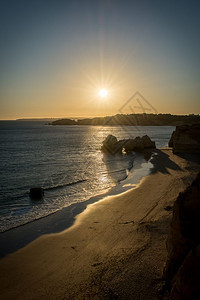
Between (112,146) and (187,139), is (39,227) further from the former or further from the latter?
(112,146)

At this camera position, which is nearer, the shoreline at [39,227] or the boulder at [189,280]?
the boulder at [189,280]

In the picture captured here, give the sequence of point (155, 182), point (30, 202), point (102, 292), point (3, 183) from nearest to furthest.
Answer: point (102, 292), point (30, 202), point (155, 182), point (3, 183)

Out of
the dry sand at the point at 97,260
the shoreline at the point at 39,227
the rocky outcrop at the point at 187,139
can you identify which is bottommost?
the shoreline at the point at 39,227

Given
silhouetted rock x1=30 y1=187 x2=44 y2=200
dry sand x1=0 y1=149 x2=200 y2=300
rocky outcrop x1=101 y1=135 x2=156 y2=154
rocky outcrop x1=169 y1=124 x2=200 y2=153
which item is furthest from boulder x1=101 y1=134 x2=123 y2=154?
dry sand x1=0 y1=149 x2=200 y2=300

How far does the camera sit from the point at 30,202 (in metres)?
15.4

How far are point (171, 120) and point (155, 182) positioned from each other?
180 m

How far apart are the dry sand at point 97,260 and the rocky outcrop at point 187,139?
935 inches

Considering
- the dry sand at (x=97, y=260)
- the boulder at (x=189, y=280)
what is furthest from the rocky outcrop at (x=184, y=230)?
the dry sand at (x=97, y=260)

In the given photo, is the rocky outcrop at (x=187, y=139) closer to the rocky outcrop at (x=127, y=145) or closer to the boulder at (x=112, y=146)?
the rocky outcrop at (x=127, y=145)

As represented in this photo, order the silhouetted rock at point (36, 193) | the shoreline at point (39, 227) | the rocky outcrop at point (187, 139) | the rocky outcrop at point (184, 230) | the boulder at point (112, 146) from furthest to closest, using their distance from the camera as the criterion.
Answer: the boulder at point (112, 146) < the rocky outcrop at point (187, 139) < the silhouetted rock at point (36, 193) < the shoreline at point (39, 227) < the rocky outcrop at point (184, 230)

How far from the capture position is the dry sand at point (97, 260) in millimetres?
5828

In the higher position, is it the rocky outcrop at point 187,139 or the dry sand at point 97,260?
the rocky outcrop at point 187,139

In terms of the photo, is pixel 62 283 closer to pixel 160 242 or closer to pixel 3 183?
pixel 160 242

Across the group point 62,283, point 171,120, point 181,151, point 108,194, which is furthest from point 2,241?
point 171,120
